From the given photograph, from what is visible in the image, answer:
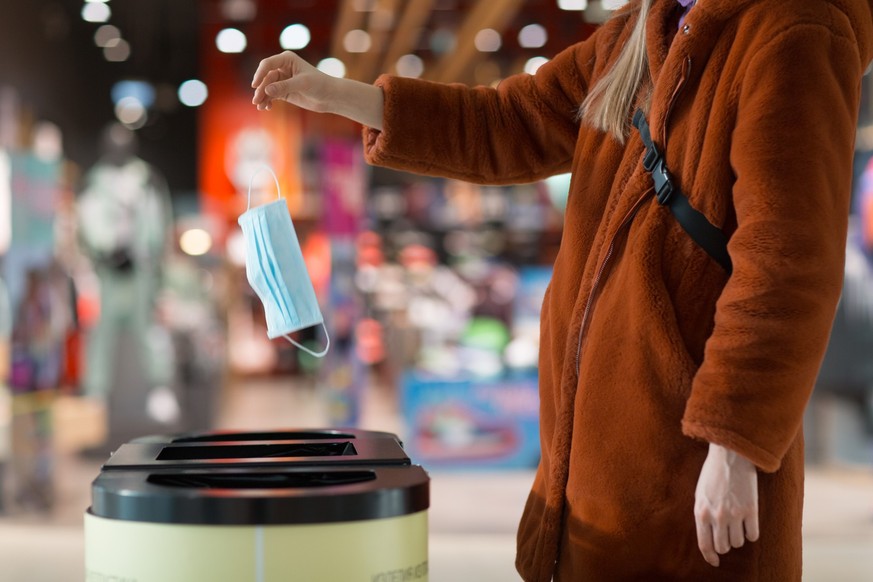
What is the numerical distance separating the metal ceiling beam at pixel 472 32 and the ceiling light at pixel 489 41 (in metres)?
0.07

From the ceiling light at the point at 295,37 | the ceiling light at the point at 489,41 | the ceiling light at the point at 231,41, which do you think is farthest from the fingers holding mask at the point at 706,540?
the ceiling light at the point at 231,41

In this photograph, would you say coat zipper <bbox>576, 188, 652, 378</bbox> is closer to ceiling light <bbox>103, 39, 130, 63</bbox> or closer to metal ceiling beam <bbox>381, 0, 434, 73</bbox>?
metal ceiling beam <bbox>381, 0, 434, 73</bbox>

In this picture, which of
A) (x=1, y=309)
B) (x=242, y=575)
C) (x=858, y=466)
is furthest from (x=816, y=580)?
(x=1, y=309)

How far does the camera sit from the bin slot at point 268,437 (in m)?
1.43

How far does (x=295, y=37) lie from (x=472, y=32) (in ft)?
8.97

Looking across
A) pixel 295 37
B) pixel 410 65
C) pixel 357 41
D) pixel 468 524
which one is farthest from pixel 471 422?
pixel 410 65

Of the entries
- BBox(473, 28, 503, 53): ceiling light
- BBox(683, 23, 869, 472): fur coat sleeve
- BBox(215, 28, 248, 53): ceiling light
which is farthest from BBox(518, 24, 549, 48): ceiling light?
Result: BBox(683, 23, 869, 472): fur coat sleeve

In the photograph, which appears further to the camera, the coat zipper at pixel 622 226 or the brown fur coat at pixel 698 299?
the coat zipper at pixel 622 226

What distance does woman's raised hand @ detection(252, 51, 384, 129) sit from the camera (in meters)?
1.43

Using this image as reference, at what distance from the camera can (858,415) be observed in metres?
5.43

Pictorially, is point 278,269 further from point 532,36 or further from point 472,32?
point 532,36

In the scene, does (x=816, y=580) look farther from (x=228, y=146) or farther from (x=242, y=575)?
(x=228, y=146)

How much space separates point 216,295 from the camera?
6.43m

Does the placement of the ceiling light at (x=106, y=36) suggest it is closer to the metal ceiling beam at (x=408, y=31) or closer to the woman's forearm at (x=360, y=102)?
the metal ceiling beam at (x=408, y=31)
